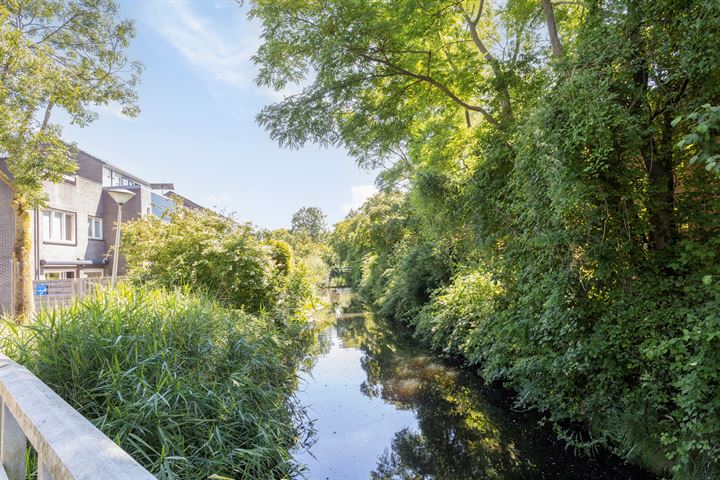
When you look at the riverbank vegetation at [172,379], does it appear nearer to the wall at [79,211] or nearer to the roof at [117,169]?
the wall at [79,211]

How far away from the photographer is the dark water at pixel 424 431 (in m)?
5.03

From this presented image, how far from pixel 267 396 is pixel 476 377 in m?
5.18

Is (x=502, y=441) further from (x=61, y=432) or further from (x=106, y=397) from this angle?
(x=61, y=432)

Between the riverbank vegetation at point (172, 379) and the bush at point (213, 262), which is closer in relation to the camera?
the riverbank vegetation at point (172, 379)

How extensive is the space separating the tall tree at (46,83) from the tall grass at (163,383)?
7.33m

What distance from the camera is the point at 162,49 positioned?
988 cm

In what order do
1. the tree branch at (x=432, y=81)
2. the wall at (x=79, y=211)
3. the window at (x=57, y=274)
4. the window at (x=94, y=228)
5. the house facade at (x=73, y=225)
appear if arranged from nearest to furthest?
the tree branch at (x=432, y=81) → the house facade at (x=73, y=225) → the window at (x=57, y=274) → the wall at (x=79, y=211) → the window at (x=94, y=228)

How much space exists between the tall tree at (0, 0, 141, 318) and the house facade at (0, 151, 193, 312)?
124 inches

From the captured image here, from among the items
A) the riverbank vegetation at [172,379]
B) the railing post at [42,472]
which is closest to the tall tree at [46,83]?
the riverbank vegetation at [172,379]

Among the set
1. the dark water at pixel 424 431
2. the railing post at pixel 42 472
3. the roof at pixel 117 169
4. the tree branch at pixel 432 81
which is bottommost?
the dark water at pixel 424 431

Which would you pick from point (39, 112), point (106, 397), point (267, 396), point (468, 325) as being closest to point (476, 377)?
point (468, 325)

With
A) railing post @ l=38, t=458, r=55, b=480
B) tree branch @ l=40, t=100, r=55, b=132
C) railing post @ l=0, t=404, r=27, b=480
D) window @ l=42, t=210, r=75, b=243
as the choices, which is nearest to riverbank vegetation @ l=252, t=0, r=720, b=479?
railing post @ l=38, t=458, r=55, b=480

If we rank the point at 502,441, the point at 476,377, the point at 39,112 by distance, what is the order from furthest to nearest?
the point at 39,112
the point at 476,377
the point at 502,441

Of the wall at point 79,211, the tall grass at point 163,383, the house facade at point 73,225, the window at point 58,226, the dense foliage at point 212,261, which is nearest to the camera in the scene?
the tall grass at point 163,383
